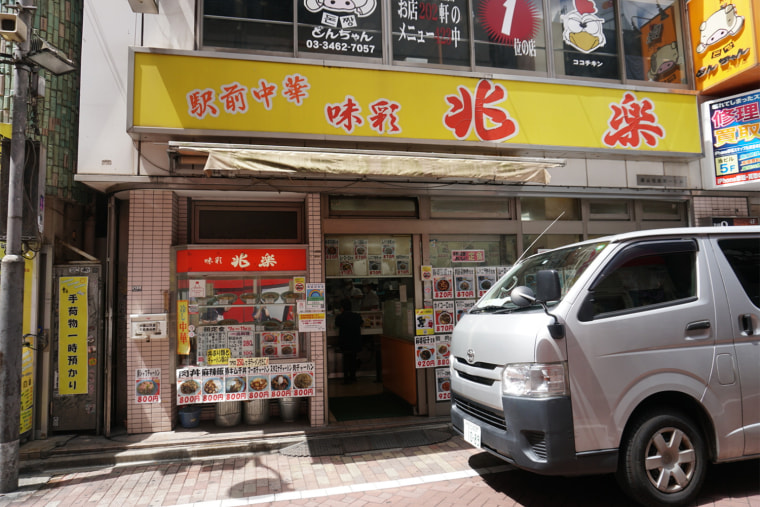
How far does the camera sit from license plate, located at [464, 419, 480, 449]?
4.17 metres

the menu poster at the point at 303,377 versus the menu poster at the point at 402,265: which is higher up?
the menu poster at the point at 402,265

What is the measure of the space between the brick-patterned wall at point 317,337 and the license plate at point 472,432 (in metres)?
2.87

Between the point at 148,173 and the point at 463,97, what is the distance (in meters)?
4.86

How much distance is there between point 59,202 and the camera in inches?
271

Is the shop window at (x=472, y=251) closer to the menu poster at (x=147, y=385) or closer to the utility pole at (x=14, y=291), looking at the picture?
the menu poster at (x=147, y=385)

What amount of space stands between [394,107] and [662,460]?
5552 mm

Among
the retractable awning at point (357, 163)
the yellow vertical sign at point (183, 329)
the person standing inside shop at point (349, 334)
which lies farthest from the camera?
the person standing inside shop at point (349, 334)

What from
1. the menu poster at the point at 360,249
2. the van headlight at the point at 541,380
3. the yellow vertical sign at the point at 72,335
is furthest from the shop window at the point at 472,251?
the yellow vertical sign at the point at 72,335

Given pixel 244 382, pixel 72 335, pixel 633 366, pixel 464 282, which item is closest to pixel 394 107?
pixel 464 282

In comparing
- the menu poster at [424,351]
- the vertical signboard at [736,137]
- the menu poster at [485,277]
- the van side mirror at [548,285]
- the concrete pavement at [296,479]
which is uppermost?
the vertical signboard at [736,137]

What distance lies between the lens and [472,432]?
13.9ft

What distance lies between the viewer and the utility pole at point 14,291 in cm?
484

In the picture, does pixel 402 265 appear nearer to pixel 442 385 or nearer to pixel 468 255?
pixel 468 255

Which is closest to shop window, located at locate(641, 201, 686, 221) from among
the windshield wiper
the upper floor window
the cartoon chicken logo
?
the upper floor window
